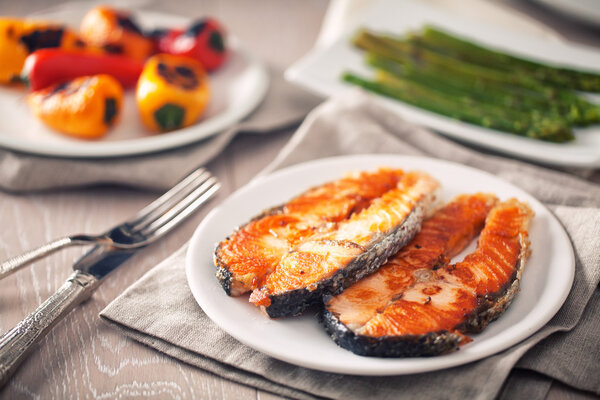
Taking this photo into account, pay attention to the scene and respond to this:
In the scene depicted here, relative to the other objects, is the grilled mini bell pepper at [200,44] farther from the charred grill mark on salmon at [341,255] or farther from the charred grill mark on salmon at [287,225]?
the charred grill mark on salmon at [341,255]

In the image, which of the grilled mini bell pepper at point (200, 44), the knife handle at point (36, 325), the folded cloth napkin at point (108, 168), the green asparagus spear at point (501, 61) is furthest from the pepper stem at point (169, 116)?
the green asparagus spear at point (501, 61)

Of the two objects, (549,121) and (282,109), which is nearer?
(549,121)

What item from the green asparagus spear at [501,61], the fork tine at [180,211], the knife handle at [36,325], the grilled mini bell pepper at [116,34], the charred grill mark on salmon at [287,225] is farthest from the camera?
the grilled mini bell pepper at [116,34]

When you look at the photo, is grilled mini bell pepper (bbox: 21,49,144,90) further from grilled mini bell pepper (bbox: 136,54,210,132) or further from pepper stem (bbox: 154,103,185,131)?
pepper stem (bbox: 154,103,185,131)

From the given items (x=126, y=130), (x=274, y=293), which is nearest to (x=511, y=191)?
(x=274, y=293)

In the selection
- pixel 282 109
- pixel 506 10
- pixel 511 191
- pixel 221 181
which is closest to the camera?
pixel 511 191

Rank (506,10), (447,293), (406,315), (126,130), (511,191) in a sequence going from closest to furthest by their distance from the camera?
1. (406,315)
2. (447,293)
3. (511,191)
4. (126,130)
5. (506,10)

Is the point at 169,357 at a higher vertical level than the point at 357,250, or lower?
lower

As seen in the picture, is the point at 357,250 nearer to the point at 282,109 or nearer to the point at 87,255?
the point at 87,255
